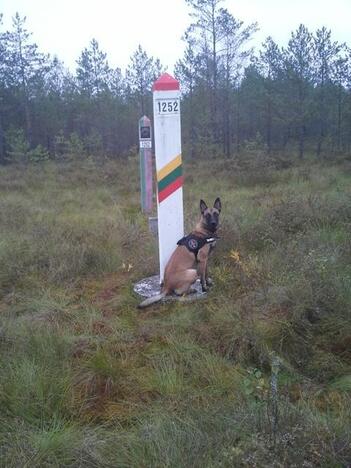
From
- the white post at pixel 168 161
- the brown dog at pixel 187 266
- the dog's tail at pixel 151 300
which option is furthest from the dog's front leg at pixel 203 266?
the dog's tail at pixel 151 300

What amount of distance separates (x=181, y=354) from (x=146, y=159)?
5234mm

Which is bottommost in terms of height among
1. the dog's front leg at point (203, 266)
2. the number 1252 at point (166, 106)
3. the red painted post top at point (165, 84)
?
the dog's front leg at point (203, 266)

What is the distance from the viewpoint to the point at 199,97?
2528cm

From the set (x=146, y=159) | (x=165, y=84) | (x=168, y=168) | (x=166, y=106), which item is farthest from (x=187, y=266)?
(x=146, y=159)

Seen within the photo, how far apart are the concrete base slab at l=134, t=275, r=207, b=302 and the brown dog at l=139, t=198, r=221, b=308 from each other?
0.22ft

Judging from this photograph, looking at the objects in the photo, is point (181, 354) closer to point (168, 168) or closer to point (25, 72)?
point (168, 168)

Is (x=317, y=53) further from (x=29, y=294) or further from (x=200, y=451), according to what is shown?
(x=200, y=451)

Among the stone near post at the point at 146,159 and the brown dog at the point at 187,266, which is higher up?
the stone near post at the point at 146,159

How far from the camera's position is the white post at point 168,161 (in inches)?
161

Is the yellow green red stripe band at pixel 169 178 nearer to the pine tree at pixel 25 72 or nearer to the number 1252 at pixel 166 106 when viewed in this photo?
the number 1252 at pixel 166 106

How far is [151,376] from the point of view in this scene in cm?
283

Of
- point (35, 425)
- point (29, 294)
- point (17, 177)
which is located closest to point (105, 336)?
point (35, 425)

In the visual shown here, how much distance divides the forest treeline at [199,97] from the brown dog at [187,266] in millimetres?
18140

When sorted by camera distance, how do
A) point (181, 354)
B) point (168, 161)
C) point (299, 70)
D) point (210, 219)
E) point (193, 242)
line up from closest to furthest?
point (181, 354)
point (168, 161)
point (193, 242)
point (210, 219)
point (299, 70)
